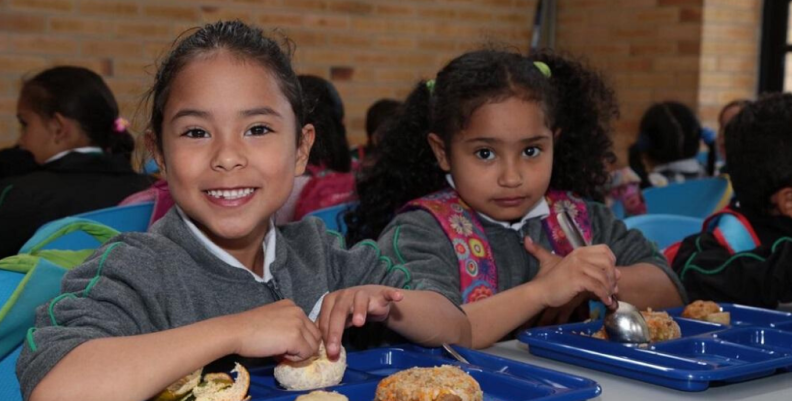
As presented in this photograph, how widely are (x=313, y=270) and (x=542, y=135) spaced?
2.18 ft

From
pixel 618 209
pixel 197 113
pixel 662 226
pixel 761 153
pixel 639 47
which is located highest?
pixel 639 47

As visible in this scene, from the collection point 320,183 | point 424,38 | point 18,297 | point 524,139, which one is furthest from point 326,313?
point 424,38

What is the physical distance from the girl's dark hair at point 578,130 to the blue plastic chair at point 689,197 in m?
1.57

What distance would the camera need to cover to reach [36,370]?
1115 millimetres

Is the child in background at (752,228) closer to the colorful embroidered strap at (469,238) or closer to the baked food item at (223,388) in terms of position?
the colorful embroidered strap at (469,238)

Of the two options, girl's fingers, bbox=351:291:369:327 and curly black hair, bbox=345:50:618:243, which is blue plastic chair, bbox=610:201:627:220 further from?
girl's fingers, bbox=351:291:369:327

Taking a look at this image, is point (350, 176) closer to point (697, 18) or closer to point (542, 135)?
point (542, 135)

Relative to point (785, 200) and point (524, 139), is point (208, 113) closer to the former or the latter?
point (524, 139)

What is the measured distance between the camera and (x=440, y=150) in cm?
212

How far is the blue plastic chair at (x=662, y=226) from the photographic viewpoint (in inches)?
104

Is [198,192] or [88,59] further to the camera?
[88,59]

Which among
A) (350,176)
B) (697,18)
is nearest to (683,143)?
(697,18)

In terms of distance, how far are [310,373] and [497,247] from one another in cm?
94

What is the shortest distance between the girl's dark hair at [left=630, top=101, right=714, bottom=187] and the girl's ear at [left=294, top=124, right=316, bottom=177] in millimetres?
3750
